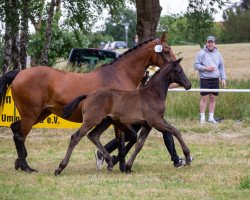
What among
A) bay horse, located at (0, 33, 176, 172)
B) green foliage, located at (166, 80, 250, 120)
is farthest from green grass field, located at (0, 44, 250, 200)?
bay horse, located at (0, 33, 176, 172)

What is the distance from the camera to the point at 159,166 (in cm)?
1181

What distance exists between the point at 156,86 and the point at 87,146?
382 cm

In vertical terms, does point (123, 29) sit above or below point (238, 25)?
below

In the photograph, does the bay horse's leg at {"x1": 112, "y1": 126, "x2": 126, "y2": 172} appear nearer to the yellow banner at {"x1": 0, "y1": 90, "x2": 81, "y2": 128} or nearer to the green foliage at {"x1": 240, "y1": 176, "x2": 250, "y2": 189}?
the green foliage at {"x1": 240, "y1": 176, "x2": 250, "y2": 189}

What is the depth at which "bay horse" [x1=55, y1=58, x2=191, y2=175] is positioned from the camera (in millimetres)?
10695

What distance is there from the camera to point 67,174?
36.0ft

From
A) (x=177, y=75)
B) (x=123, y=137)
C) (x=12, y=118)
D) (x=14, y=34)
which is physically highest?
(x=177, y=75)

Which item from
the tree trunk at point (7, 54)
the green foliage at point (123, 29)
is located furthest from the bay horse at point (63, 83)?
the green foliage at point (123, 29)

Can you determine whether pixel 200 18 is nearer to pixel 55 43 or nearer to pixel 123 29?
pixel 55 43

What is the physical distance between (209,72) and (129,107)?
21.4ft

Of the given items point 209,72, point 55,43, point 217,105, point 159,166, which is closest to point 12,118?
point 209,72

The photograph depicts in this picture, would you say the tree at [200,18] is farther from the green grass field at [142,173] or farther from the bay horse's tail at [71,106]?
the bay horse's tail at [71,106]

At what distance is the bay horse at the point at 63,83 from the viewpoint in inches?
447

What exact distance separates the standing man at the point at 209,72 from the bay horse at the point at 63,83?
5.34 metres
